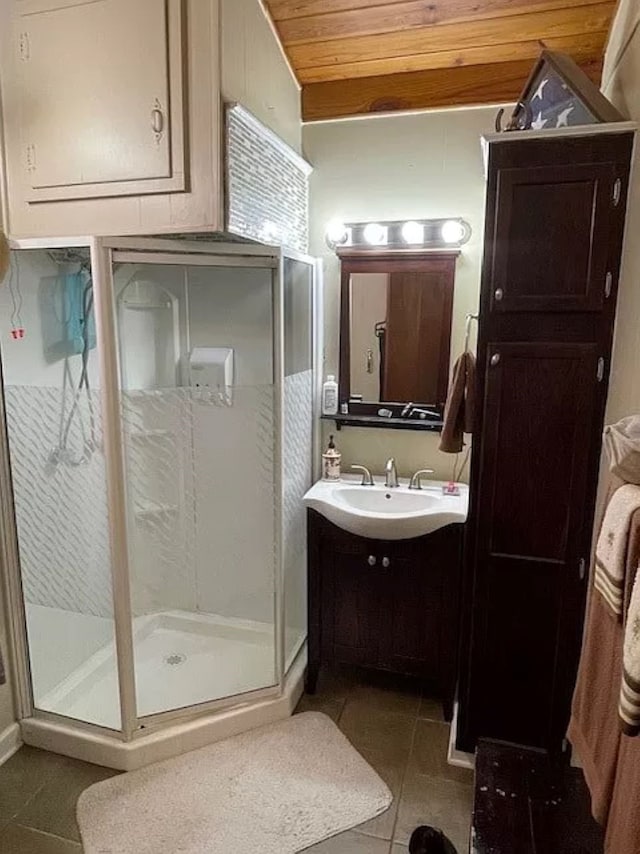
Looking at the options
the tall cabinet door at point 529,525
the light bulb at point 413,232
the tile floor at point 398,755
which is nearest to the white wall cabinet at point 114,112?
the light bulb at point 413,232

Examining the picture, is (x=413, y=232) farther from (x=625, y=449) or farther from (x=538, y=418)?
(x=625, y=449)

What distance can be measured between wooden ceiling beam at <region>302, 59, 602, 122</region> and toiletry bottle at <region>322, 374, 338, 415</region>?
116cm

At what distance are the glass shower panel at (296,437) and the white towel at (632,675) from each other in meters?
1.51

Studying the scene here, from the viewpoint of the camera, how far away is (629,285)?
5.54ft

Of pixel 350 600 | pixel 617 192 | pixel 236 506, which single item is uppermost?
pixel 617 192

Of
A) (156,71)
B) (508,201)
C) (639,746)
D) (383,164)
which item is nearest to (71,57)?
(156,71)

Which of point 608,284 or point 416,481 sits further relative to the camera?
point 416,481

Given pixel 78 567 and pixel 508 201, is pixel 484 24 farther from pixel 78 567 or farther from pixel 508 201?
pixel 78 567

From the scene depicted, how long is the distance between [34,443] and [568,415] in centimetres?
196

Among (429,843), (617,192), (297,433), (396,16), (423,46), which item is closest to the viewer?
(429,843)

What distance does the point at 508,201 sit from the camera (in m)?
1.75

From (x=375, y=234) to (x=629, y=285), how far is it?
1123 mm

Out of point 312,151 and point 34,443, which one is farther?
point 312,151

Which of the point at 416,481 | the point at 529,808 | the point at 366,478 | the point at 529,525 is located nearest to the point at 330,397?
the point at 366,478
